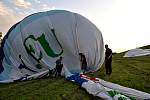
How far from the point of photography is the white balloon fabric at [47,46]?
58.1ft

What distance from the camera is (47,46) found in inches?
701

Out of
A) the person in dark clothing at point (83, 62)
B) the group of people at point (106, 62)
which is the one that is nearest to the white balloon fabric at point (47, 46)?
the person in dark clothing at point (83, 62)

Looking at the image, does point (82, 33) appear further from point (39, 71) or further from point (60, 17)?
point (39, 71)

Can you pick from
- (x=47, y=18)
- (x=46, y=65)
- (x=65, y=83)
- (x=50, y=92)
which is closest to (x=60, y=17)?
(x=47, y=18)

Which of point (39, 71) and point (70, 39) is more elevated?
point (70, 39)

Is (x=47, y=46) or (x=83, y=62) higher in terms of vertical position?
(x=47, y=46)

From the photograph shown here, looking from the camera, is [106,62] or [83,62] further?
[83,62]

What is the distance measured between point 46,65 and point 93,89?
6.38 metres

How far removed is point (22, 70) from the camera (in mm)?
17781

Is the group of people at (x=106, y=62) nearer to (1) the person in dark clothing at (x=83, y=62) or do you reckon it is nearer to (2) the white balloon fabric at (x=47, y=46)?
(1) the person in dark clothing at (x=83, y=62)

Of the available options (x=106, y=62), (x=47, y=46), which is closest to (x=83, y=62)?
(x=106, y=62)

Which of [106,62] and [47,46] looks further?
[47,46]

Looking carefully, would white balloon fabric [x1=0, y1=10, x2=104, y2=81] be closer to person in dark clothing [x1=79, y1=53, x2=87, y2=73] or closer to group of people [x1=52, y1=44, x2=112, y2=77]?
person in dark clothing [x1=79, y1=53, x2=87, y2=73]

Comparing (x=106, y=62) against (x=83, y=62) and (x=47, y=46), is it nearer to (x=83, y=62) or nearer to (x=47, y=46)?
(x=83, y=62)
